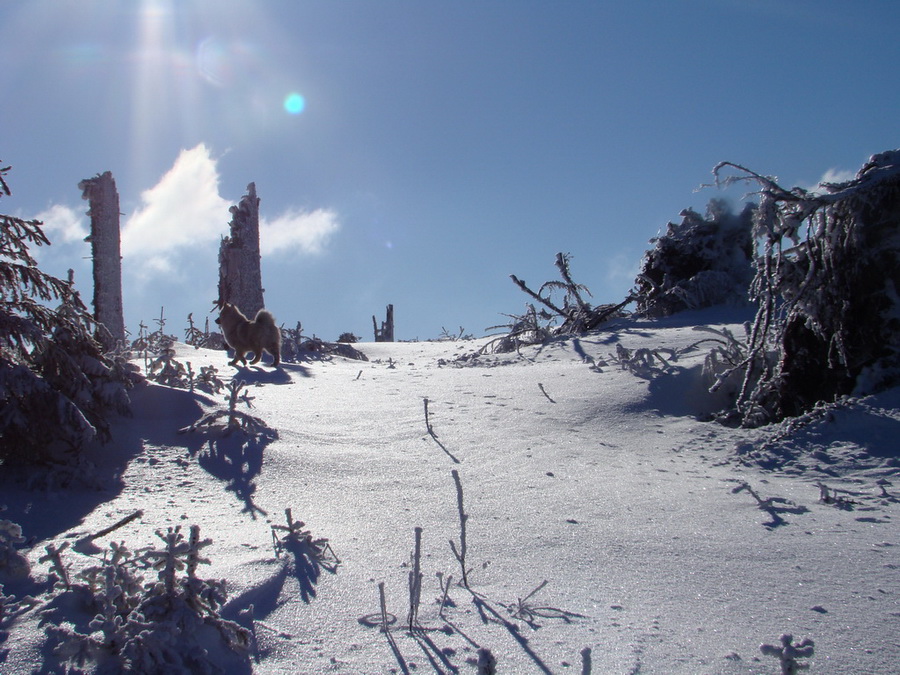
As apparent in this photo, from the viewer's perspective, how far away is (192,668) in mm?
1379

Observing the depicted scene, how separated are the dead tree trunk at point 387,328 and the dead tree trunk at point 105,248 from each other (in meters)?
10.1

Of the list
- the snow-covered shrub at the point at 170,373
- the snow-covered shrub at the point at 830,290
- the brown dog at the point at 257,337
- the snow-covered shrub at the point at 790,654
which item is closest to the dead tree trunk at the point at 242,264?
the brown dog at the point at 257,337

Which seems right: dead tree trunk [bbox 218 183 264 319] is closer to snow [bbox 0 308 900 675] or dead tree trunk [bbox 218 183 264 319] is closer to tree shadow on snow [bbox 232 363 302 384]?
tree shadow on snow [bbox 232 363 302 384]

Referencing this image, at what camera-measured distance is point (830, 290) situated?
369cm

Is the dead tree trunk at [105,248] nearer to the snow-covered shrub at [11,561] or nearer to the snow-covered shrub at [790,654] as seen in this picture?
the snow-covered shrub at [11,561]

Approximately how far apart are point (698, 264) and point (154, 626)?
8.83 meters

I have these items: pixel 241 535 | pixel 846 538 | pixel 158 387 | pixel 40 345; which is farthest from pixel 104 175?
pixel 846 538

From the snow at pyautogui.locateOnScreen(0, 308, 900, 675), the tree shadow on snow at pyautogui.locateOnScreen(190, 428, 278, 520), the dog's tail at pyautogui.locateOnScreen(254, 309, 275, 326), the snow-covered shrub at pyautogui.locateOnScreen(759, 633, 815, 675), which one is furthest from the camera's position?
the dog's tail at pyautogui.locateOnScreen(254, 309, 275, 326)

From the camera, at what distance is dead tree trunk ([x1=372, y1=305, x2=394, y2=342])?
746 inches

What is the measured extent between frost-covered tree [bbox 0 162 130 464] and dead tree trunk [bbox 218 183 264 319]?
266 inches

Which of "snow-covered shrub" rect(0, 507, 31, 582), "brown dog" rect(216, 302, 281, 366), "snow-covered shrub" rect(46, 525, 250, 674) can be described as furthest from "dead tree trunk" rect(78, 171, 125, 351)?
"snow-covered shrub" rect(46, 525, 250, 674)

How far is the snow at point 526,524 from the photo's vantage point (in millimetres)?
1581

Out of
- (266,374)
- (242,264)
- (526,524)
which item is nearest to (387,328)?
(242,264)

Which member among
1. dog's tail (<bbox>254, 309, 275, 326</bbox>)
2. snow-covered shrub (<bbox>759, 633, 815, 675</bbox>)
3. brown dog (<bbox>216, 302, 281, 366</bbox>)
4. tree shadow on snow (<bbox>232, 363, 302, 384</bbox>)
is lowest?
snow-covered shrub (<bbox>759, 633, 815, 675</bbox>)
